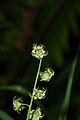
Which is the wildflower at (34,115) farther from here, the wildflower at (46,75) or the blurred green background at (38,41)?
the blurred green background at (38,41)

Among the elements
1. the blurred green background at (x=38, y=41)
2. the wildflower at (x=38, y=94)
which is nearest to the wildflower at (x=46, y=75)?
the wildflower at (x=38, y=94)

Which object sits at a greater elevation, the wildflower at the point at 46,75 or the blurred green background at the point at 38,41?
the blurred green background at the point at 38,41

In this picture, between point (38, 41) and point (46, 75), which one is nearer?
point (46, 75)

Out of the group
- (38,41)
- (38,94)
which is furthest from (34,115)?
(38,41)

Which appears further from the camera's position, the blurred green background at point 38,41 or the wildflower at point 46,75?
the blurred green background at point 38,41

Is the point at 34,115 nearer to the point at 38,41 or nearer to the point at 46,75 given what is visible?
the point at 46,75

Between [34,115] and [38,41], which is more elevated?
[38,41]

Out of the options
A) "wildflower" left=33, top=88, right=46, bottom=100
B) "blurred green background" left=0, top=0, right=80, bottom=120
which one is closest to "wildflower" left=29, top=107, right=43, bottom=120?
"wildflower" left=33, top=88, right=46, bottom=100

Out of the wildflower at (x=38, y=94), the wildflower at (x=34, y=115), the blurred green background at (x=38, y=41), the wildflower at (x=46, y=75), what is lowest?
the wildflower at (x=34, y=115)
